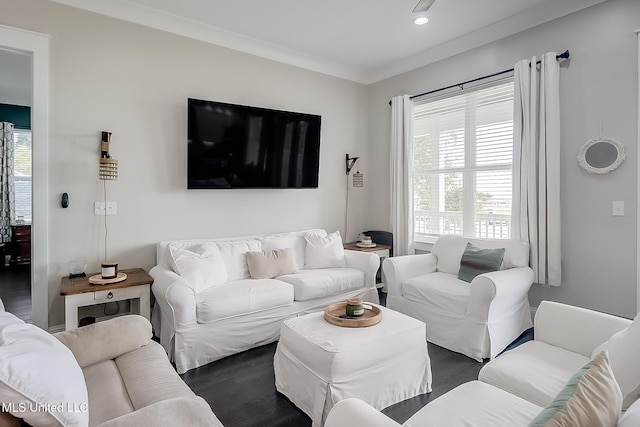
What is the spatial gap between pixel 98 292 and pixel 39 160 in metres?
1.14

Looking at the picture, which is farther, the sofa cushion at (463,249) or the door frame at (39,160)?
the sofa cushion at (463,249)

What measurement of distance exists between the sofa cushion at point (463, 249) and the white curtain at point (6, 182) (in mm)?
6754

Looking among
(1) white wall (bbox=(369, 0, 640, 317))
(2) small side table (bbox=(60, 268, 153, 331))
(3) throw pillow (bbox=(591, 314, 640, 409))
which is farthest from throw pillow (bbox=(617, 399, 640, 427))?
(2) small side table (bbox=(60, 268, 153, 331))

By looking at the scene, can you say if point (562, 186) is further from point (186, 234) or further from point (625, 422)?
point (186, 234)

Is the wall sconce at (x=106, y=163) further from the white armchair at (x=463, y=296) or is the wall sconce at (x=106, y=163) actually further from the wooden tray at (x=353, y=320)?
the white armchair at (x=463, y=296)

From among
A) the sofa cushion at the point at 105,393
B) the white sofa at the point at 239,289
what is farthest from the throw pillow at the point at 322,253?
the sofa cushion at the point at 105,393

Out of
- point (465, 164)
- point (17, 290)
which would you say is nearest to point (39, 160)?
point (17, 290)

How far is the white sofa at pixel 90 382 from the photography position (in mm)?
983

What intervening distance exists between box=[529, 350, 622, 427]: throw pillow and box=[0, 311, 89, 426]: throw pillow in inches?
50.1

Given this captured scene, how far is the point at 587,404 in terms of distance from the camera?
0.88 m

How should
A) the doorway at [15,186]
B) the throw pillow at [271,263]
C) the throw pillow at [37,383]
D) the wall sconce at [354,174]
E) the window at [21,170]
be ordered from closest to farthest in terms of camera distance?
the throw pillow at [37,383] < the throw pillow at [271,263] < the wall sconce at [354,174] < the doorway at [15,186] < the window at [21,170]

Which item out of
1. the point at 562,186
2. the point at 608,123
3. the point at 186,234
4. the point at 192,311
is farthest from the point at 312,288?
the point at 608,123

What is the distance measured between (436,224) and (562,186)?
1.35 m

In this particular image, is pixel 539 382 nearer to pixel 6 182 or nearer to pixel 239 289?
pixel 239 289
